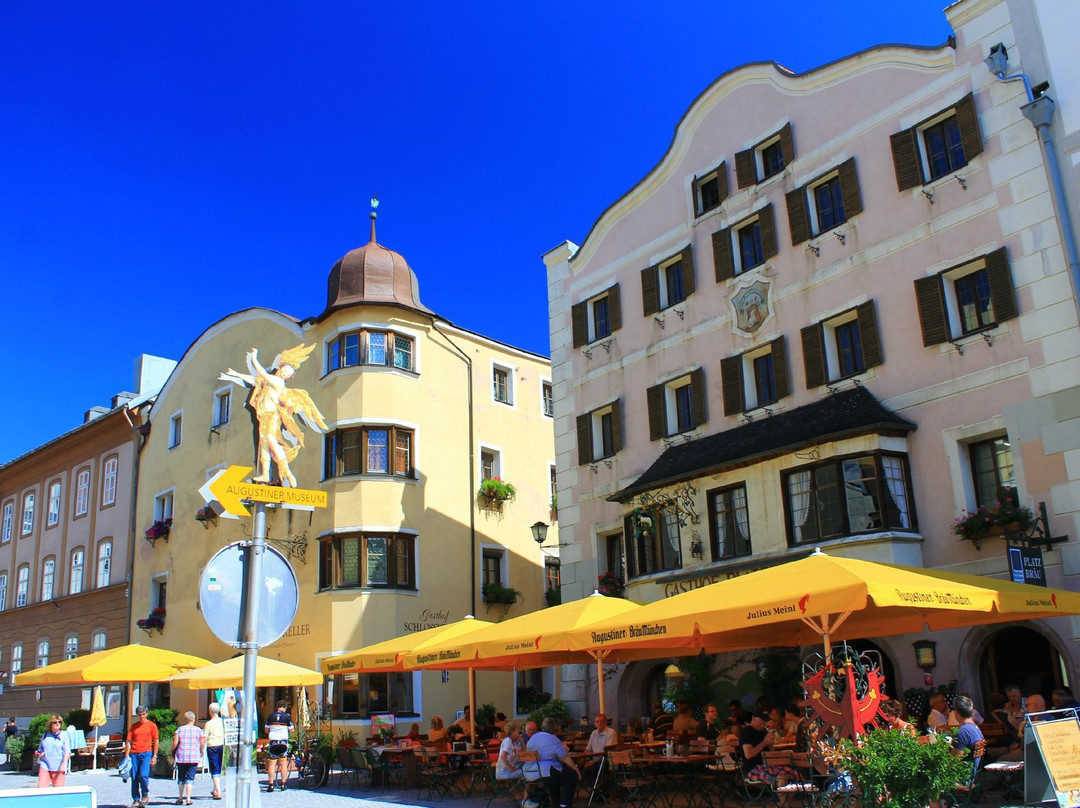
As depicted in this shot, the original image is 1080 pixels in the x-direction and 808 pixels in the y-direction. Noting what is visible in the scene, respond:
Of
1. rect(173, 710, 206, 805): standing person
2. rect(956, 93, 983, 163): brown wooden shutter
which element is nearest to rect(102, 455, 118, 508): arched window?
rect(173, 710, 206, 805): standing person

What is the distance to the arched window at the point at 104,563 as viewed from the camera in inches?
1486

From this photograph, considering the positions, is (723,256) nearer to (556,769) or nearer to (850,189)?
(850,189)

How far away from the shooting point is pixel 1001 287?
16797mm

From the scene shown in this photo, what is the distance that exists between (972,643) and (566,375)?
496 inches

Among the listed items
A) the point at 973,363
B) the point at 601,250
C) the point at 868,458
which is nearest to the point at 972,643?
the point at 868,458

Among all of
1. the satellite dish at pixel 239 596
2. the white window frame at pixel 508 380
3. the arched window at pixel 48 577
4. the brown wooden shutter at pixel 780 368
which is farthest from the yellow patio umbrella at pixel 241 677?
the arched window at pixel 48 577

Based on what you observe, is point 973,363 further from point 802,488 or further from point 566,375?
point 566,375

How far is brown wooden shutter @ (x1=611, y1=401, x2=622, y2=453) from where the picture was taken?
24.0 meters

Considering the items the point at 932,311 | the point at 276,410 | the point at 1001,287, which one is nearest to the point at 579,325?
the point at 932,311

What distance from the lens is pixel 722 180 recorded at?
2261 cm

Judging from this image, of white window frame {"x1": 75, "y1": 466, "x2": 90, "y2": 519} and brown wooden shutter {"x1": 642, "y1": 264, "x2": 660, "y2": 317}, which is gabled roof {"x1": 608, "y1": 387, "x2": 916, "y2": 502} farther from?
white window frame {"x1": 75, "y1": 466, "x2": 90, "y2": 519}

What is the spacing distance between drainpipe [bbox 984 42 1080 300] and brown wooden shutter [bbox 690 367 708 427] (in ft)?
26.1

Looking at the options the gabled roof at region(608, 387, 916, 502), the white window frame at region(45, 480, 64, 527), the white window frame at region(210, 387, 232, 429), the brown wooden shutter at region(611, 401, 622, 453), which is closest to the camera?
the gabled roof at region(608, 387, 916, 502)

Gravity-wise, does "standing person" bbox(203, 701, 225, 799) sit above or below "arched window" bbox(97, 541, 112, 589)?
below
